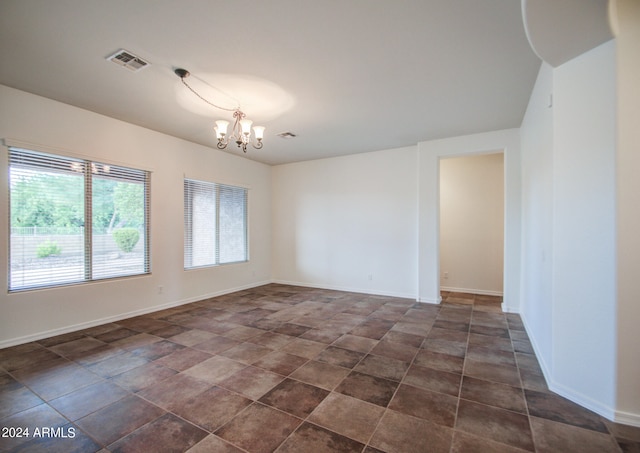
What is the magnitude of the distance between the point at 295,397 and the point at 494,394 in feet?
5.23

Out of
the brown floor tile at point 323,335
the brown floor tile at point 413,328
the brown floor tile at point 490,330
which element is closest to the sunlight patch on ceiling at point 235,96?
the brown floor tile at point 323,335

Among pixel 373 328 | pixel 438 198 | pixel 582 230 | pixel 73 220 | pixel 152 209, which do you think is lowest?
pixel 373 328

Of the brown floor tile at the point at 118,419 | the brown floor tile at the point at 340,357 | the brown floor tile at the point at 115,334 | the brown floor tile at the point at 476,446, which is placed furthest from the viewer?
the brown floor tile at the point at 115,334

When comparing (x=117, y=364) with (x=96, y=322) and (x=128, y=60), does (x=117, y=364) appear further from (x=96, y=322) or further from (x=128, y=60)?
(x=128, y=60)

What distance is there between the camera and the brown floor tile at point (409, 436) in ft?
5.62

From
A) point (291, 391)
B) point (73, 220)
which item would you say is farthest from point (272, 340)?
point (73, 220)

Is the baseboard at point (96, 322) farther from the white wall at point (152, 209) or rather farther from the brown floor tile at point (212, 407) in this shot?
the brown floor tile at point (212, 407)

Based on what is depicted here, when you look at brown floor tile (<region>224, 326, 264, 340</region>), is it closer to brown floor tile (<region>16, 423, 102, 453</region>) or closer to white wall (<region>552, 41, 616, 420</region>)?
brown floor tile (<region>16, 423, 102, 453</region>)

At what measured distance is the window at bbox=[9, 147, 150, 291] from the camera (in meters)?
3.29

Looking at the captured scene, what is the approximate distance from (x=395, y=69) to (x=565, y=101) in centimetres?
142

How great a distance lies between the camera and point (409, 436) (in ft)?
5.96

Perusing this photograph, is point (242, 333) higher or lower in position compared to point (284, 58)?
lower

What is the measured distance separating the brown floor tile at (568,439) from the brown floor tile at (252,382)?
74.0 inches

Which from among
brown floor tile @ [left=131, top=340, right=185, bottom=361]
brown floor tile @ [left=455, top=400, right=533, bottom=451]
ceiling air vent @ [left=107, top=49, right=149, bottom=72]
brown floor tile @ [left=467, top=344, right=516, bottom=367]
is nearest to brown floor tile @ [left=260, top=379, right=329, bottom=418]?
brown floor tile @ [left=455, top=400, right=533, bottom=451]
